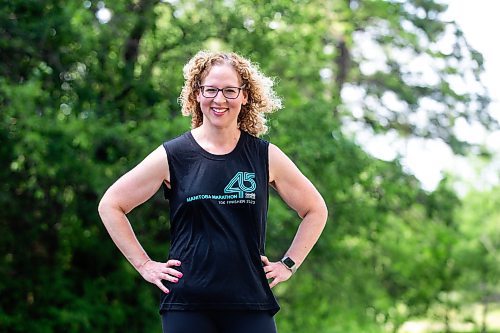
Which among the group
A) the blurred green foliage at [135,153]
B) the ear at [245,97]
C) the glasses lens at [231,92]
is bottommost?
the blurred green foliage at [135,153]

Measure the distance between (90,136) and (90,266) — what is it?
2760 mm

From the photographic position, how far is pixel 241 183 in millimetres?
2891

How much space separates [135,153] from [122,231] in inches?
315

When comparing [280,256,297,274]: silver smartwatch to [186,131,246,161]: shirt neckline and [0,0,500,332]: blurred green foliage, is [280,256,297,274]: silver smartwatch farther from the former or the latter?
[0,0,500,332]: blurred green foliage

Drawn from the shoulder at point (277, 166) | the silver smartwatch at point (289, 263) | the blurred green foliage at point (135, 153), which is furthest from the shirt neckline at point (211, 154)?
the blurred green foliage at point (135, 153)

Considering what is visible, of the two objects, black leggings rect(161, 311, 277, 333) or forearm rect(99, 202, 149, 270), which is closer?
black leggings rect(161, 311, 277, 333)

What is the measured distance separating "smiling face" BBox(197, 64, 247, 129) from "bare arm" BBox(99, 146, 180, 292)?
0.61ft

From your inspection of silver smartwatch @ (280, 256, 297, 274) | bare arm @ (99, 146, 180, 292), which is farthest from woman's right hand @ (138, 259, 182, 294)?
silver smartwatch @ (280, 256, 297, 274)

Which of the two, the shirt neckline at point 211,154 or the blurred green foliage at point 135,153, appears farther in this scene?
the blurred green foliage at point 135,153

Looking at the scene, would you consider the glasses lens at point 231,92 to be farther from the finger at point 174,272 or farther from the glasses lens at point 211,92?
the finger at point 174,272

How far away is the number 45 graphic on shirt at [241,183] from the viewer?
2.87 m

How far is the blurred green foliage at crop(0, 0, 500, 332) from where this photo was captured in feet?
35.8

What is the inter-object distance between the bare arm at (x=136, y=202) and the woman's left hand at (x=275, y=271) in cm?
30

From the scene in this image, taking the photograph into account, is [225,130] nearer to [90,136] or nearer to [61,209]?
[90,136]
